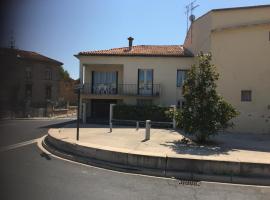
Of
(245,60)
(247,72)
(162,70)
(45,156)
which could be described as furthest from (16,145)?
(162,70)

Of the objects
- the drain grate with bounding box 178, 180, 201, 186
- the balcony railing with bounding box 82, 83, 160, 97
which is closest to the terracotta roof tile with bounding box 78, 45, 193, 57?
the balcony railing with bounding box 82, 83, 160, 97

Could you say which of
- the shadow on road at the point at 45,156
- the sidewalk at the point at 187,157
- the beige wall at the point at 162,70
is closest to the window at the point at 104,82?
the beige wall at the point at 162,70

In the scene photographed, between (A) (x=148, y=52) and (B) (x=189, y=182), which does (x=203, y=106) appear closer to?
(B) (x=189, y=182)

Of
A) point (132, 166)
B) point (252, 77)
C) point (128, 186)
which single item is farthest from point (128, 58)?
point (128, 186)

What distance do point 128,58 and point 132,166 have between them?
2164cm

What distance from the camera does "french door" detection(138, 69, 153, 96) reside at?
31922 mm

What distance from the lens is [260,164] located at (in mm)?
10055

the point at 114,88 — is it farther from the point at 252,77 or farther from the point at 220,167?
the point at 220,167

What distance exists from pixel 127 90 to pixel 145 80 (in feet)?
5.91

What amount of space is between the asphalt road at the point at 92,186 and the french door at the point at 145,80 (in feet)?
68.9

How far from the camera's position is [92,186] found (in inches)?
346

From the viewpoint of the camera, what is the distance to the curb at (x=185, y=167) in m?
10.1

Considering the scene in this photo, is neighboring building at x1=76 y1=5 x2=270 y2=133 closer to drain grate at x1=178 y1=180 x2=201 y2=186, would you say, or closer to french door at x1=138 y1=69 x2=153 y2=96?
french door at x1=138 y1=69 x2=153 y2=96

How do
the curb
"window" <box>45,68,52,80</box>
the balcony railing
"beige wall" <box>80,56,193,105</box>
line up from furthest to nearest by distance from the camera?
"window" <box>45,68,52,80</box>, the balcony railing, "beige wall" <box>80,56,193,105</box>, the curb
